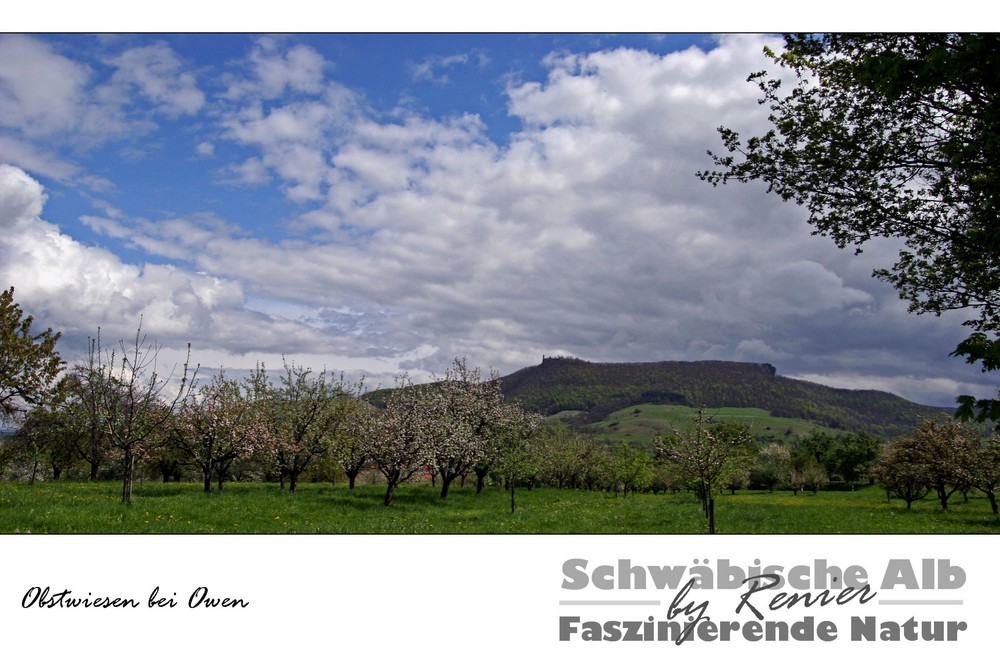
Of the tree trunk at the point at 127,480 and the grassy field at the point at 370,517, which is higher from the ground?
the tree trunk at the point at 127,480

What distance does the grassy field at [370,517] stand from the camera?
18594 millimetres

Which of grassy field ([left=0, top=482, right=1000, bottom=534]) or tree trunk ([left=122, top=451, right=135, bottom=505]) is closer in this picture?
grassy field ([left=0, top=482, right=1000, bottom=534])

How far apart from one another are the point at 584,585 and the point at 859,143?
10855 millimetres

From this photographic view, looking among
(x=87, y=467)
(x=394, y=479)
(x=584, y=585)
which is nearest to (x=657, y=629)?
(x=584, y=585)

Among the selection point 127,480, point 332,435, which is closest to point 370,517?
point 127,480

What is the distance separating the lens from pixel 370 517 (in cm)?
2553

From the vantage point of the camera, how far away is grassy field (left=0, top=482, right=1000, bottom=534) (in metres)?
18.6

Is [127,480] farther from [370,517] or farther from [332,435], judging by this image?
[332,435]

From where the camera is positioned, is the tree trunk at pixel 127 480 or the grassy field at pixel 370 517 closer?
the grassy field at pixel 370 517

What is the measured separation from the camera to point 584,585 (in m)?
11.3

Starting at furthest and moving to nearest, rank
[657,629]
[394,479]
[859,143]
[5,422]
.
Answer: [5,422], [394,479], [859,143], [657,629]

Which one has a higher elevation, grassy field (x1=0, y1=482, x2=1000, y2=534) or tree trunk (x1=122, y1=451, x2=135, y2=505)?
tree trunk (x1=122, y1=451, x2=135, y2=505)

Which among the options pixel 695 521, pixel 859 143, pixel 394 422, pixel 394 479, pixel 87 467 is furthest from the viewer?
pixel 87 467

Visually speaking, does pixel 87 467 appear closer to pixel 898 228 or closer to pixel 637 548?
pixel 637 548
